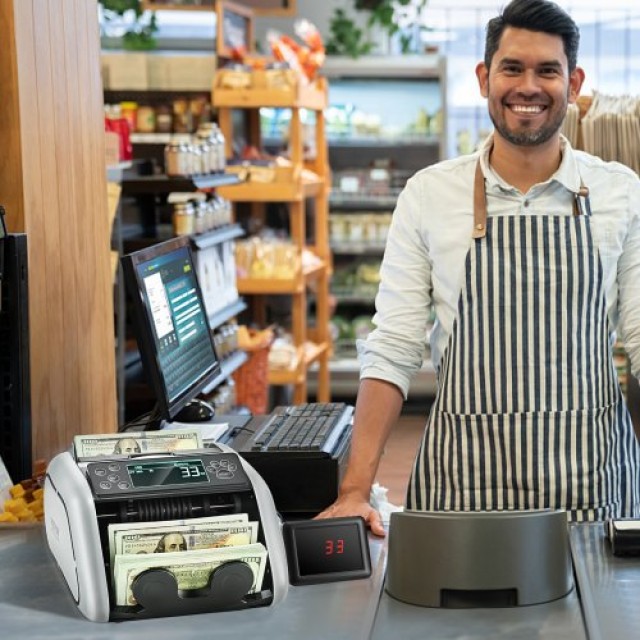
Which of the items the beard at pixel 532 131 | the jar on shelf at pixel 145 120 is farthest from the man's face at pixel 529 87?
the jar on shelf at pixel 145 120

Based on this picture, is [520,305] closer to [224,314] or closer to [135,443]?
[135,443]

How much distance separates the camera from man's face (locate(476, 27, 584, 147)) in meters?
2.73

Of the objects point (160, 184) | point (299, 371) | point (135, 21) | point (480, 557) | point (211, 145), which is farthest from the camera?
point (135, 21)

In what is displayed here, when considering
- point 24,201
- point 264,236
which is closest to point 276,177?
point 264,236

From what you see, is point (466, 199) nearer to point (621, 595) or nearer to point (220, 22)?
point (621, 595)

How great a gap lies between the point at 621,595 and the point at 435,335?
1.12 metres

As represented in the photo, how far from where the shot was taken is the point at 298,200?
24.1ft

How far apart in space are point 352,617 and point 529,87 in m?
1.29

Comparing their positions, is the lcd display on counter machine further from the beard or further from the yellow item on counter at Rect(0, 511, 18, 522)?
the beard

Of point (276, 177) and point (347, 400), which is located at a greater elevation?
point (276, 177)

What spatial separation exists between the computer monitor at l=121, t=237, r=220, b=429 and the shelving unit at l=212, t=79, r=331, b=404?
3963 millimetres

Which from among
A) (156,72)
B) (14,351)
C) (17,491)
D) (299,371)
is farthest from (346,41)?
(17,491)

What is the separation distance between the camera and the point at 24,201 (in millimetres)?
2973

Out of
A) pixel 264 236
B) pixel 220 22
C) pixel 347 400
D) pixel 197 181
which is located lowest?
pixel 347 400
